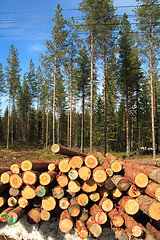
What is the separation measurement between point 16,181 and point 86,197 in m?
1.92

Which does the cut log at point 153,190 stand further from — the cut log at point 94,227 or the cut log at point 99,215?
the cut log at point 94,227

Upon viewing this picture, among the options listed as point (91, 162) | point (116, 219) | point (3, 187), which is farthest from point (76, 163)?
point (3, 187)

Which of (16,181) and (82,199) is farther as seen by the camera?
(16,181)

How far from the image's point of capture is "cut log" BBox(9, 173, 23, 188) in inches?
150

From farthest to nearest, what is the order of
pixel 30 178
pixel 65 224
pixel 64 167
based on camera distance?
pixel 64 167
pixel 30 178
pixel 65 224

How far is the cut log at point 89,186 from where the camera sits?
371 centimetres

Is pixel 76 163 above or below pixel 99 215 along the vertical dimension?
above

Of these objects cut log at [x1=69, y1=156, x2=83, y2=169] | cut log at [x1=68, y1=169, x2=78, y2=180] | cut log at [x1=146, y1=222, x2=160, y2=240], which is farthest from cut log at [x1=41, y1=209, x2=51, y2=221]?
cut log at [x1=146, y1=222, x2=160, y2=240]

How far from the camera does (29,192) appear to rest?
372cm

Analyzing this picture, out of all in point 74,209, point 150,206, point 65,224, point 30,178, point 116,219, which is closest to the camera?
point 150,206

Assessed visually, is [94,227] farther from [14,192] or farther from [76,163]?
[14,192]

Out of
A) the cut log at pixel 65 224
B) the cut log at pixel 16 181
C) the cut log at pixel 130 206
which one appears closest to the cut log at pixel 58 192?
the cut log at pixel 65 224

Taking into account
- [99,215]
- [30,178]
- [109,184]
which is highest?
[30,178]

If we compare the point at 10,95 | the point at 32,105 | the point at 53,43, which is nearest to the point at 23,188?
the point at 53,43
